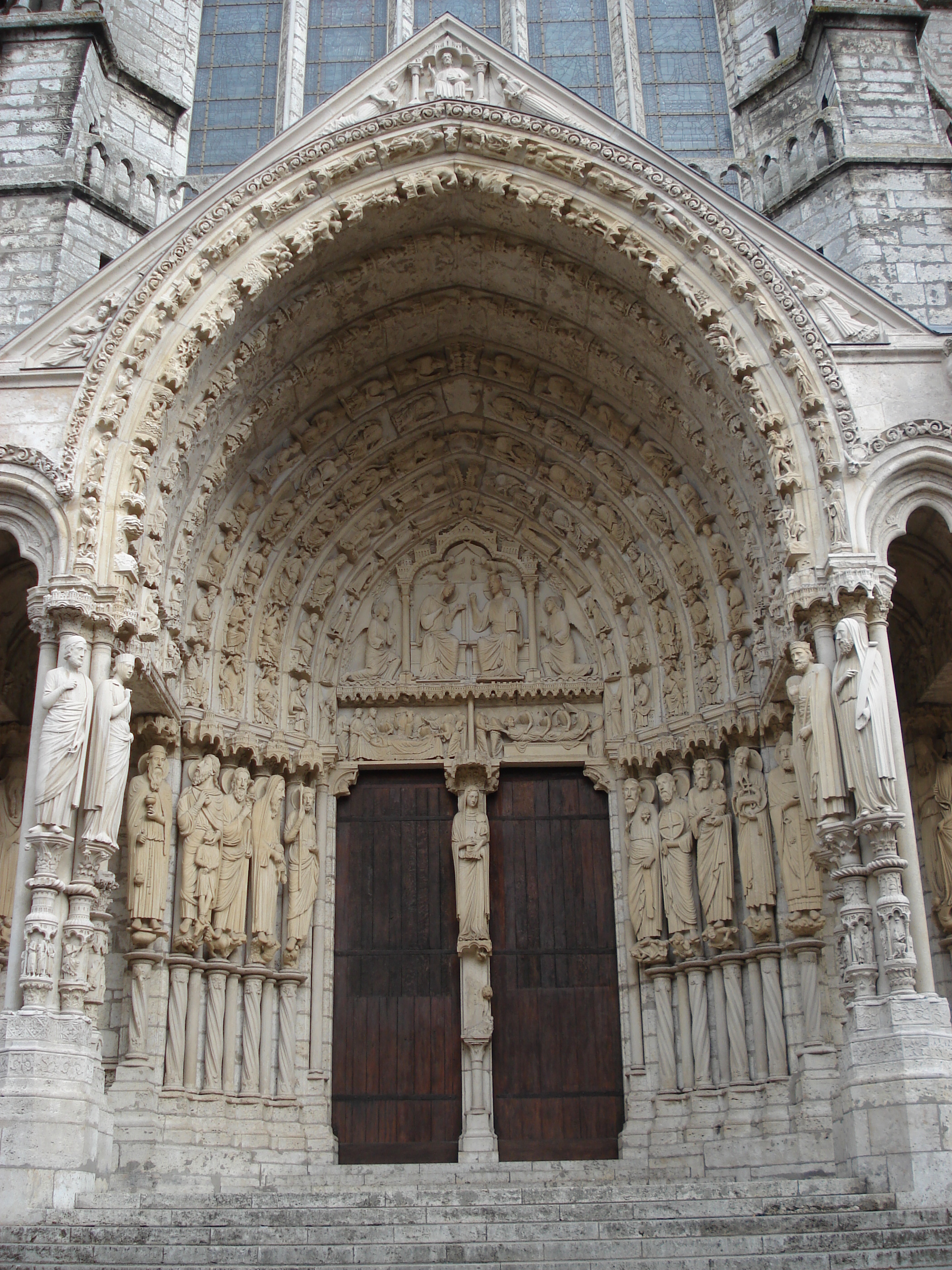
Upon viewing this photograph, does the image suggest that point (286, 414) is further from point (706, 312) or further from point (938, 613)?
point (938, 613)

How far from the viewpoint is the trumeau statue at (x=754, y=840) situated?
8.09 meters

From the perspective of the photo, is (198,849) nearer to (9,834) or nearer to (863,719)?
(9,834)

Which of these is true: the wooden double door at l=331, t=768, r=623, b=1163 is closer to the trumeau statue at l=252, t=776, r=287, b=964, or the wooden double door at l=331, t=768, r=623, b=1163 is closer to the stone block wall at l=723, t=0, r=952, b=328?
the trumeau statue at l=252, t=776, r=287, b=964

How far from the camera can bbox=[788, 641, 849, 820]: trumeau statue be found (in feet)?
22.8

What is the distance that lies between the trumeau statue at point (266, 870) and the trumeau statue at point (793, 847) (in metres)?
3.37

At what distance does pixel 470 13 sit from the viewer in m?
12.1

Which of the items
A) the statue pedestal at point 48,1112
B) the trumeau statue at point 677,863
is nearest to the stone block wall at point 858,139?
the trumeau statue at point 677,863

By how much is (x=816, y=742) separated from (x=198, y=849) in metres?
3.99

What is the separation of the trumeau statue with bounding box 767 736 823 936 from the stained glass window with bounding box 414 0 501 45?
7.71 m

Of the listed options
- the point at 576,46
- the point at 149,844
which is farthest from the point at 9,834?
the point at 576,46

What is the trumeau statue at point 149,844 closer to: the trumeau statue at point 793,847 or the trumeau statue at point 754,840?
the trumeau statue at point 754,840

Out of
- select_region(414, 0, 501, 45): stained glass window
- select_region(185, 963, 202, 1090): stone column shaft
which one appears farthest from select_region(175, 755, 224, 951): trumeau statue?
select_region(414, 0, 501, 45): stained glass window

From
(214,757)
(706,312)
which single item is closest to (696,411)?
(706,312)

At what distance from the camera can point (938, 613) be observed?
27.3 ft
